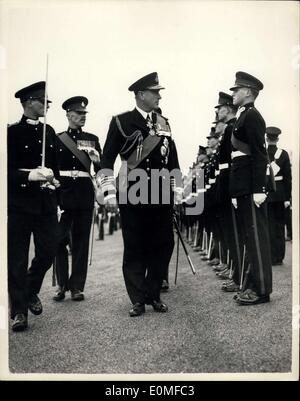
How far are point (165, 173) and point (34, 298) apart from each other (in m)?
1.80

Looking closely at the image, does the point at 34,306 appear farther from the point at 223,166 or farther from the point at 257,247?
the point at 223,166

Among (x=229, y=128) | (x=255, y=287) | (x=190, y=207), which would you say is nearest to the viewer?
(x=255, y=287)

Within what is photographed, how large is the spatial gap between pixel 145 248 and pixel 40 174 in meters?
1.27

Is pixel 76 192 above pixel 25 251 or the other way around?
above

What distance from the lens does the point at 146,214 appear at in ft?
18.4

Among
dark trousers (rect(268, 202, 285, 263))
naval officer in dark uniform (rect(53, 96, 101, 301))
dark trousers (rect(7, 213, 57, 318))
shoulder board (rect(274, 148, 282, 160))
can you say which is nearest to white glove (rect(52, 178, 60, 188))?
A: dark trousers (rect(7, 213, 57, 318))

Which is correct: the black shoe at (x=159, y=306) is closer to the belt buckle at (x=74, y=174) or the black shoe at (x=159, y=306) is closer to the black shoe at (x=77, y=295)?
the black shoe at (x=77, y=295)

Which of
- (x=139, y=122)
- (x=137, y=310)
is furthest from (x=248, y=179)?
(x=137, y=310)

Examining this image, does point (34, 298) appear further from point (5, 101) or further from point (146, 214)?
point (5, 101)

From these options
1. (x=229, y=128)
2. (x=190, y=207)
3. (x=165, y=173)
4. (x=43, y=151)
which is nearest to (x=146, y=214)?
(x=165, y=173)

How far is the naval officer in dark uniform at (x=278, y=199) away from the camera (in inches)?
273

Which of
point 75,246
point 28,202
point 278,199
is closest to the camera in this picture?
point 28,202

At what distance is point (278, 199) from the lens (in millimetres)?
8375

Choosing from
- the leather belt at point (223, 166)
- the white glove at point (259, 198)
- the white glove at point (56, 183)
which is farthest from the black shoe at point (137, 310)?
the leather belt at point (223, 166)
